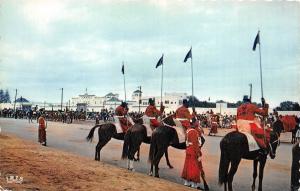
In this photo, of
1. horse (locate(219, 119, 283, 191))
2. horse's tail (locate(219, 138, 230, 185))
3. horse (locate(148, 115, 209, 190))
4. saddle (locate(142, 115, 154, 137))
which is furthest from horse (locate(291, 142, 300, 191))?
saddle (locate(142, 115, 154, 137))

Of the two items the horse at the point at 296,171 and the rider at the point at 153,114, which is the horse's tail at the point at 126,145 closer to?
the rider at the point at 153,114

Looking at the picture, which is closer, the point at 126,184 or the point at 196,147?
the point at 126,184

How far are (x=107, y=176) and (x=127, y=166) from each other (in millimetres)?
3269

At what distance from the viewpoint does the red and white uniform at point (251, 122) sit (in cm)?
1110

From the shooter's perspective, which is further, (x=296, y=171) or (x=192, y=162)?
(x=192, y=162)

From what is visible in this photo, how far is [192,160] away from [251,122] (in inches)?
76.3

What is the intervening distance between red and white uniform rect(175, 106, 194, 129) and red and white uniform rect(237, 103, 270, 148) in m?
2.19

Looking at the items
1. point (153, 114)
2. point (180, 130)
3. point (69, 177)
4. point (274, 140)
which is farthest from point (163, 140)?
point (69, 177)

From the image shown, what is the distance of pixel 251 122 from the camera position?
11.3 meters

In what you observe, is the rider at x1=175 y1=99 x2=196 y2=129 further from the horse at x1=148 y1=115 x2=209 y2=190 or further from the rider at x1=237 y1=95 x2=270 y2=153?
the rider at x1=237 y1=95 x2=270 y2=153

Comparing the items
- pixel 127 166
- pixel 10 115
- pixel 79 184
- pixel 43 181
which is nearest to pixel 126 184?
pixel 79 184

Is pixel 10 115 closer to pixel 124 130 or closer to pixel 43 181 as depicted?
pixel 124 130

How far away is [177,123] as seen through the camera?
13.5 m

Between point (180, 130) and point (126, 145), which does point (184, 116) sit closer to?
point (180, 130)
